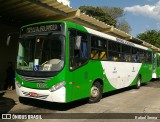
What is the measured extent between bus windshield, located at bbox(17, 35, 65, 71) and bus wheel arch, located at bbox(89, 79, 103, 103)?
2.51m

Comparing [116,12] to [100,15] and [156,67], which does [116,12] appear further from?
[156,67]

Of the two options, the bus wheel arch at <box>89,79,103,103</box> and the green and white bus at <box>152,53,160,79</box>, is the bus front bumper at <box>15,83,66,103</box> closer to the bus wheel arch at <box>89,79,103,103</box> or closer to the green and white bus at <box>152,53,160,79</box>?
the bus wheel arch at <box>89,79,103,103</box>

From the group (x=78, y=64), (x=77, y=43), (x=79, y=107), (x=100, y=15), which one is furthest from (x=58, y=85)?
(x=100, y=15)

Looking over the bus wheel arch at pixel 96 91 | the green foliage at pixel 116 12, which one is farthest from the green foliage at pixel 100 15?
the bus wheel arch at pixel 96 91

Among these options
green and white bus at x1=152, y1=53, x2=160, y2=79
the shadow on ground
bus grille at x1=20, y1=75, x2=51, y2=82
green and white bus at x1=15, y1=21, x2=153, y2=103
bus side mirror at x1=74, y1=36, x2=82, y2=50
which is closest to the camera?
green and white bus at x1=15, y1=21, x2=153, y2=103

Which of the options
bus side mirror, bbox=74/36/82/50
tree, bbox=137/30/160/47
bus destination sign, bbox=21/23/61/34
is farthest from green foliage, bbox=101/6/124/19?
bus side mirror, bbox=74/36/82/50

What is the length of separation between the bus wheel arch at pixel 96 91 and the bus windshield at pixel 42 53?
2.51 m

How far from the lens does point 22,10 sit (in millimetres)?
13602

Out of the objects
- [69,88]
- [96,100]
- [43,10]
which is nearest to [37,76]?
[69,88]

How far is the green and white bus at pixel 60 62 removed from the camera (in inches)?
341

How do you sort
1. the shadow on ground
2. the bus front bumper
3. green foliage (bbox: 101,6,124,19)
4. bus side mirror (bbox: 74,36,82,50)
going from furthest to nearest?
1. green foliage (bbox: 101,6,124,19)
2. the shadow on ground
3. bus side mirror (bbox: 74,36,82,50)
4. the bus front bumper

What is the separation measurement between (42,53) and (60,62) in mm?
863

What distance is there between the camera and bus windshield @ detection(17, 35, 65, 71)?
875 cm

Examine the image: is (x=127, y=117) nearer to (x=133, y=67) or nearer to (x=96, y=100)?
(x=96, y=100)
